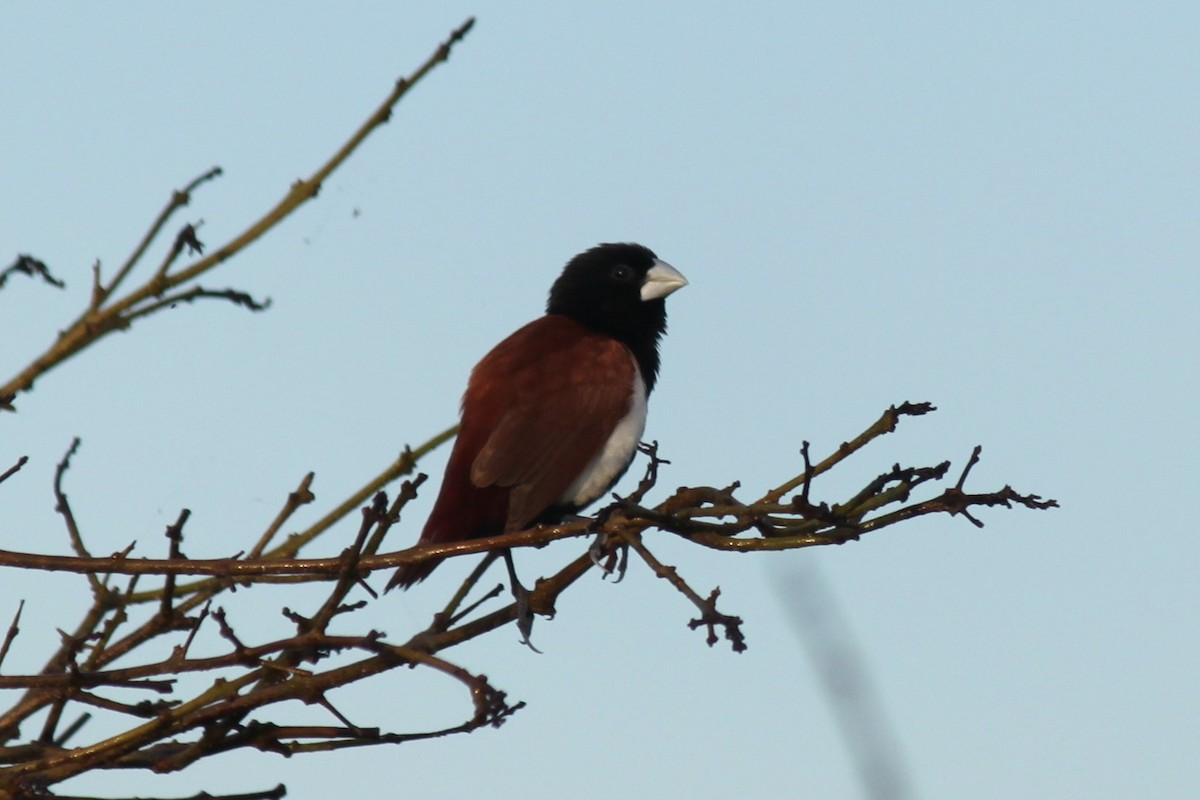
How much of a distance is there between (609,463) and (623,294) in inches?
47.8

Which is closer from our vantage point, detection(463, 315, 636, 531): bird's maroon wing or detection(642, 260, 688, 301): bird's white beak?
detection(463, 315, 636, 531): bird's maroon wing

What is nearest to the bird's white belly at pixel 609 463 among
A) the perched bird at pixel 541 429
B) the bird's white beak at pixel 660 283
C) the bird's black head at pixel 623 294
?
the perched bird at pixel 541 429

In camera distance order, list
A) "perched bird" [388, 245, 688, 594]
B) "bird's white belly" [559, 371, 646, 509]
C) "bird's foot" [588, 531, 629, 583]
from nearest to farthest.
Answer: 1. "bird's foot" [588, 531, 629, 583]
2. "perched bird" [388, 245, 688, 594]
3. "bird's white belly" [559, 371, 646, 509]

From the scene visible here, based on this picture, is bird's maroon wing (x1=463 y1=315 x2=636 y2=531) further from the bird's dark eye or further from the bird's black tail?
the bird's dark eye

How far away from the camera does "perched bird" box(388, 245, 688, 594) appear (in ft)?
15.5

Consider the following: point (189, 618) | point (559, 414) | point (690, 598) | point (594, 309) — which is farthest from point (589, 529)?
point (594, 309)

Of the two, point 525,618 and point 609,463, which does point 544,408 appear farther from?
point 525,618

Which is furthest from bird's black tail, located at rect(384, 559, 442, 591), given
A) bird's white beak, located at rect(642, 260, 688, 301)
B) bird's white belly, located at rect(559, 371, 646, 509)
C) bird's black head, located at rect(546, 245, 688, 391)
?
bird's white beak, located at rect(642, 260, 688, 301)

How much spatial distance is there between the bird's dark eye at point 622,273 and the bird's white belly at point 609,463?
3.28ft

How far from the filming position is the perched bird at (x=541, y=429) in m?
4.71

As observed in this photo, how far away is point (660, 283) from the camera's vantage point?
6.24 meters

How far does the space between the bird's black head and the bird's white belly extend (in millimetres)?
771

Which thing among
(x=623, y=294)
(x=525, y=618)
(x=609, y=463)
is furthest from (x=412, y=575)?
(x=623, y=294)

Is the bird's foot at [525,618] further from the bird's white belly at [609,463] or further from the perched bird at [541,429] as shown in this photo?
the bird's white belly at [609,463]
